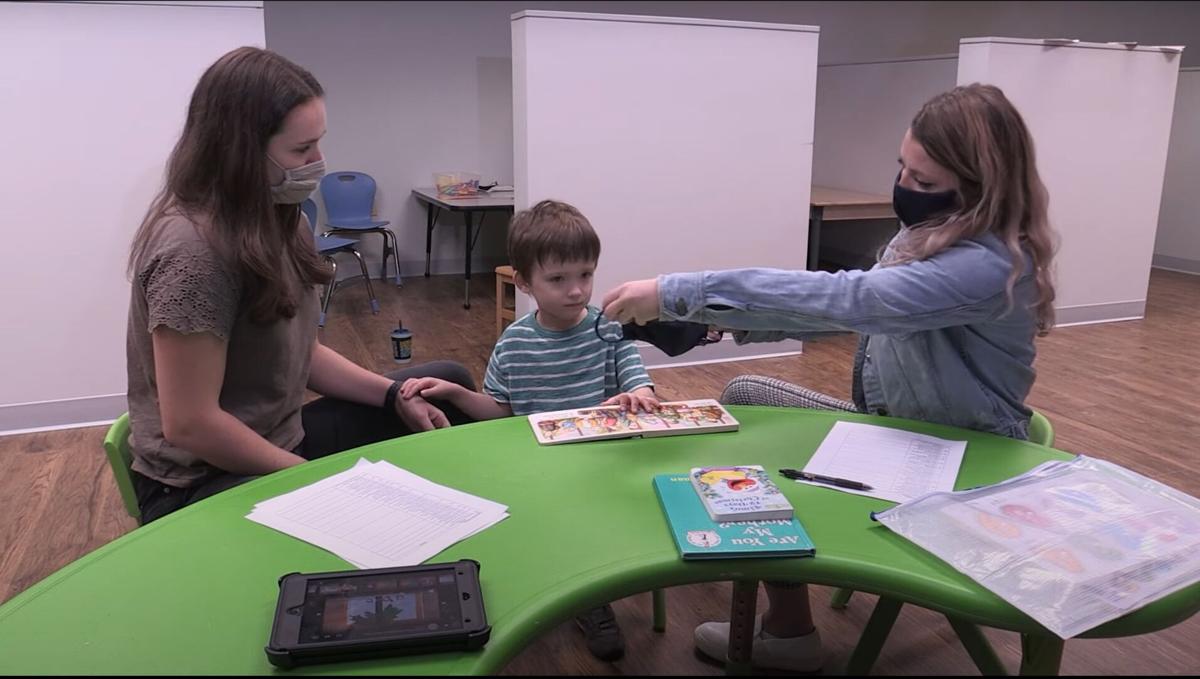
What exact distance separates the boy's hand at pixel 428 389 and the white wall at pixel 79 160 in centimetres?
196

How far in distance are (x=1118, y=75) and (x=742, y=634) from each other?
475 cm

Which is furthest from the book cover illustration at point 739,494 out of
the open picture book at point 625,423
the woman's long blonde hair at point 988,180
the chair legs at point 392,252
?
the chair legs at point 392,252

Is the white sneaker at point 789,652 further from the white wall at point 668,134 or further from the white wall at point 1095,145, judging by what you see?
the white wall at point 1095,145

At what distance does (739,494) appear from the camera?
1263mm

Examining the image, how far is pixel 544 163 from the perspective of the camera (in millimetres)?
3818

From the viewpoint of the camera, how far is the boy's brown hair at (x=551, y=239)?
1899 mm

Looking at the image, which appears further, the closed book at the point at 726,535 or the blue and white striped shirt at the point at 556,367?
the blue and white striped shirt at the point at 556,367

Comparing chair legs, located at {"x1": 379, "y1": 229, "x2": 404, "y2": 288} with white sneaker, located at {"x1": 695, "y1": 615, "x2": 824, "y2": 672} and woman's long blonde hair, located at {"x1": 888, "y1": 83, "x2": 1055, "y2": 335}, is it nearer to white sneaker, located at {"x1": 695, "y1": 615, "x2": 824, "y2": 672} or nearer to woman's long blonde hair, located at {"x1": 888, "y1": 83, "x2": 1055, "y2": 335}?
white sneaker, located at {"x1": 695, "y1": 615, "x2": 824, "y2": 672}

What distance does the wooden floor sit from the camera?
6.40 feet

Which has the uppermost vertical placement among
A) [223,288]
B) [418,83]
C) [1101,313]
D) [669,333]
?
[418,83]

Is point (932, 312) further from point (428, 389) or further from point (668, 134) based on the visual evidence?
point (668, 134)

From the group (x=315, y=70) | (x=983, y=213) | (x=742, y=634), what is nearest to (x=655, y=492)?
(x=742, y=634)

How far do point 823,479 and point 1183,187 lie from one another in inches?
280

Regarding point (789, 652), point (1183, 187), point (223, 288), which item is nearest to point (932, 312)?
point (789, 652)
